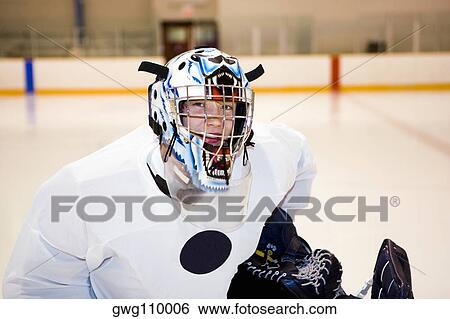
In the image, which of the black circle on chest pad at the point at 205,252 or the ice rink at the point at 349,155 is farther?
the ice rink at the point at 349,155

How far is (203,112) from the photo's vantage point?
4.56 feet

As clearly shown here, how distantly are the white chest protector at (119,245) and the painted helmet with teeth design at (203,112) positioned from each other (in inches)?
3.7

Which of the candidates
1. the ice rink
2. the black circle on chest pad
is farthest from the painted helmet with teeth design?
the ice rink

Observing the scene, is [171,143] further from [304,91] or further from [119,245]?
[304,91]

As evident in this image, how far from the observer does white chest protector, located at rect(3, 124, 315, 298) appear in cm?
141

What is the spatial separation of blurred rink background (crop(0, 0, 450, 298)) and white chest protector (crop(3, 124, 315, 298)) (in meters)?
0.46

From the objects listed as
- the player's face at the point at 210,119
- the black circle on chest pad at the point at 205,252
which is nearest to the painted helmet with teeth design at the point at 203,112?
the player's face at the point at 210,119

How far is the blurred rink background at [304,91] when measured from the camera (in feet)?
8.07

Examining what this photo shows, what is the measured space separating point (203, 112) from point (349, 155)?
10.5 ft

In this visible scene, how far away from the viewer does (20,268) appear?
142 centimetres

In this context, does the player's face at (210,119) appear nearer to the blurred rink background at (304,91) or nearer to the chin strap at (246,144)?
the chin strap at (246,144)

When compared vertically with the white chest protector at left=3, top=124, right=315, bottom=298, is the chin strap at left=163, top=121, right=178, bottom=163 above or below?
above

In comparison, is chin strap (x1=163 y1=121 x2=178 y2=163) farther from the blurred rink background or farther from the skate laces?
the blurred rink background
